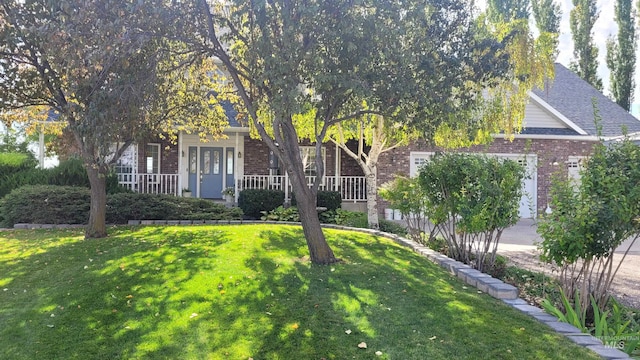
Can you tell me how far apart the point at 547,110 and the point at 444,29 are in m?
11.5

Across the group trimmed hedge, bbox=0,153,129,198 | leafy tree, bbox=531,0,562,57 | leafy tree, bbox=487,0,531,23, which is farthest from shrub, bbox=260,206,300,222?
leafy tree, bbox=531,0,562,57

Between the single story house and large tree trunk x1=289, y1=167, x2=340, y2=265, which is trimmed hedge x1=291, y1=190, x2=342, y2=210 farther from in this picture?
large tree trunk x1=289, y1=167, x2=340, y2=265

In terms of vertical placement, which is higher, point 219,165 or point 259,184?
point 219,165

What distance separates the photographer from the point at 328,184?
51.2 feet

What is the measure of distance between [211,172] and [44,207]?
6.49 metres

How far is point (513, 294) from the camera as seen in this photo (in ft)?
16.8

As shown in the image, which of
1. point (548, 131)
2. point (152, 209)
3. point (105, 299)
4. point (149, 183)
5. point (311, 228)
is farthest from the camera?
point (548, 131)

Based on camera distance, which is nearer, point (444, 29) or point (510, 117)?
point (444, 29)

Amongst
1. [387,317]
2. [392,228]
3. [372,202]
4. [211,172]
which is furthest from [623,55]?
[387,317]

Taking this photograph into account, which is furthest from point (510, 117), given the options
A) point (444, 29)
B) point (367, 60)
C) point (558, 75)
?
point (558, 75)

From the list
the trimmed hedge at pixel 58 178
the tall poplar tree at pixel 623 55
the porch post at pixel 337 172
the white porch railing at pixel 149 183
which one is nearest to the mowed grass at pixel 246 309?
the trimmed hedge at pixel 58 178

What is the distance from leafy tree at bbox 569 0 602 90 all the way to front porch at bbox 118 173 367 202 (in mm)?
19961

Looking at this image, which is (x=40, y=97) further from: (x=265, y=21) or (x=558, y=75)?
(x=558, y=75)

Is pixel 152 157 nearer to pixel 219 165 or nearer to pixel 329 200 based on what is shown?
pixel 219 165
